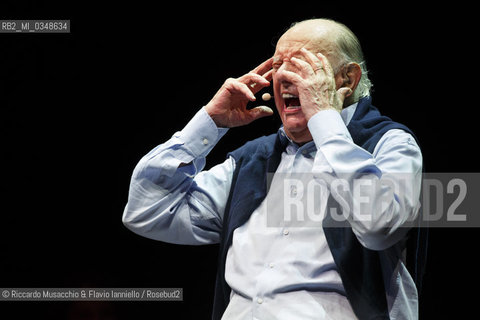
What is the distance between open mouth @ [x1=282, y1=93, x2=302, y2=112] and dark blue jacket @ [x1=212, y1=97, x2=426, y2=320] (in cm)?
11

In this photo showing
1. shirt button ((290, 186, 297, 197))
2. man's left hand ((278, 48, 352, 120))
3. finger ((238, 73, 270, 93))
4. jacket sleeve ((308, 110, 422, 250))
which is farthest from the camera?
finger ((238, 73, 270, 93))

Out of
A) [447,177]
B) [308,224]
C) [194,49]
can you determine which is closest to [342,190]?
[308,224]

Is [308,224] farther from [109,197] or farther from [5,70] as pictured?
[5,70]

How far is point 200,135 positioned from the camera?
2037 millimetres

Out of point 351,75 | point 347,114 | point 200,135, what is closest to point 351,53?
point 351,75

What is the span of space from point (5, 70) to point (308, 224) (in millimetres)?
1800

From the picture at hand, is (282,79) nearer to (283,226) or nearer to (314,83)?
(314,83)

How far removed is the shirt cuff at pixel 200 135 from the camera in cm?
203

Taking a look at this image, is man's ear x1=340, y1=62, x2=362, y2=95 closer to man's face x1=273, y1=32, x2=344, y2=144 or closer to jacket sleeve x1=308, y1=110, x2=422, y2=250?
man's face x1=273, y1=32, x2=344, y2=144

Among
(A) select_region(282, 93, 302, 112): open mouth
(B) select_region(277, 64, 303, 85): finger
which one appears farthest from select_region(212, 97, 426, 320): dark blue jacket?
(B) select_region(277, 64, 303, 85): finger

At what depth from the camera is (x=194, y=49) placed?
2953 millimetres

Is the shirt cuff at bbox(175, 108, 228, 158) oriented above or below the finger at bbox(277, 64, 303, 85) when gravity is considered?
below

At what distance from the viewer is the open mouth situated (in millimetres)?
1962

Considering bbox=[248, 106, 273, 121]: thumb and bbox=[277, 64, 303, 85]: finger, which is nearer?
bbox=[277, 64, 303, 85]: finger
